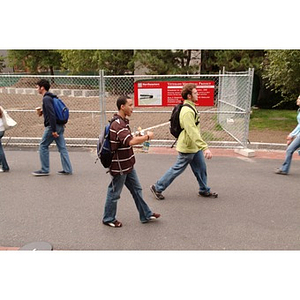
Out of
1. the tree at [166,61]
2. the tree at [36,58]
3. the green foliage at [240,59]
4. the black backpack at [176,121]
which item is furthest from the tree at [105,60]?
the black backpack at [176,121]

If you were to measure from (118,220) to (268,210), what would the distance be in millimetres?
2135

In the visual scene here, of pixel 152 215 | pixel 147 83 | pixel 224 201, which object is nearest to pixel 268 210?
pixel 224 201

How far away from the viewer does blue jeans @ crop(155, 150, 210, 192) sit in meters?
4.36

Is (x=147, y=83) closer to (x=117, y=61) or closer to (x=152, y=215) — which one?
(x=152, y=215)

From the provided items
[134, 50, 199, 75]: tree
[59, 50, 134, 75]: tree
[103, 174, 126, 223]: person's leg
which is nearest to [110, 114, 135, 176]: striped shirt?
[103, 174, 126, 223]: person's leg

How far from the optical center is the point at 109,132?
336cm

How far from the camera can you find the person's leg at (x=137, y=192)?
368 cm

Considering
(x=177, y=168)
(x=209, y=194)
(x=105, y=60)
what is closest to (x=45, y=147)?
(x=177, y=168)

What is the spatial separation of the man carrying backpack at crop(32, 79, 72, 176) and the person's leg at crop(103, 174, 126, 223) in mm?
2270

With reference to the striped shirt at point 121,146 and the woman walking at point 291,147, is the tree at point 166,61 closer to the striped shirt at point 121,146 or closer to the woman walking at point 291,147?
the woman walking at point 291,147

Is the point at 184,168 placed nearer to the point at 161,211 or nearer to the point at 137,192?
the point at 161,211

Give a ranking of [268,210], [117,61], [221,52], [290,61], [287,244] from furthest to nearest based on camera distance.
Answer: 1. [117,61]
2. [221,52]
3. [290,61]
4. [268,210]
5. [287,244]

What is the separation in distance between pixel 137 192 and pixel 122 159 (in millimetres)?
533

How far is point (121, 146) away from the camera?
340 cm
